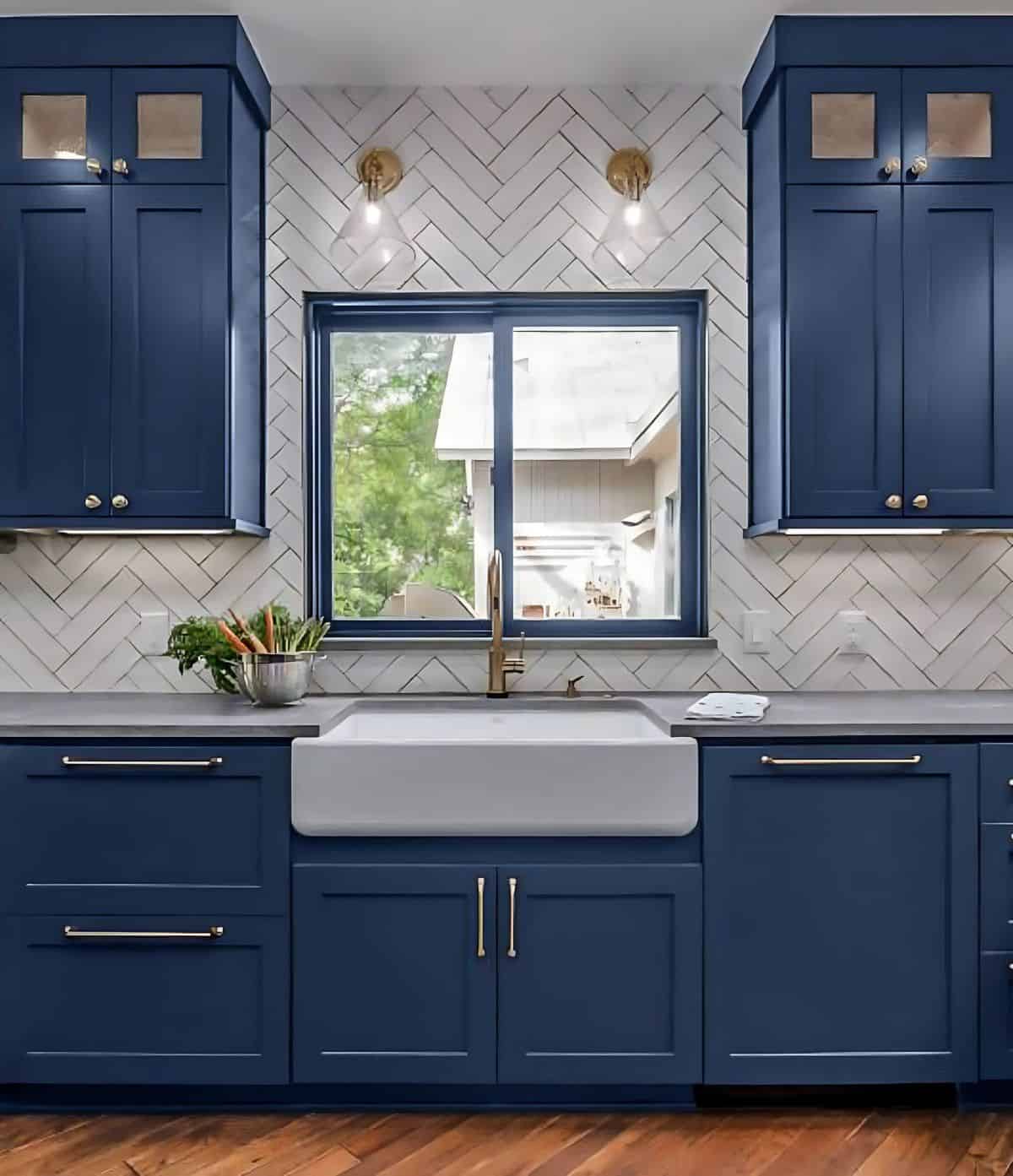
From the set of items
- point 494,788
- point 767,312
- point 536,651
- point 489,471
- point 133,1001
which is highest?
point 767,312

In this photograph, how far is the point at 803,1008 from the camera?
6.75 feet

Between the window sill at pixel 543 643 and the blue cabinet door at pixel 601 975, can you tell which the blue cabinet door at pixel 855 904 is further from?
the window sill at pixel 543 643

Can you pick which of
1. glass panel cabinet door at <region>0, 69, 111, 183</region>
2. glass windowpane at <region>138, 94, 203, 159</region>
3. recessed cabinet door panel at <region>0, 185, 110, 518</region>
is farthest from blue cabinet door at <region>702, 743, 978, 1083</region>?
glass panel cabinet door at <region>0, 69, 111, 183</region>

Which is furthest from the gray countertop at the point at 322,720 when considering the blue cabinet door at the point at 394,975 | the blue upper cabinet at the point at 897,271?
the blue upper cabinet at the point at 897,271

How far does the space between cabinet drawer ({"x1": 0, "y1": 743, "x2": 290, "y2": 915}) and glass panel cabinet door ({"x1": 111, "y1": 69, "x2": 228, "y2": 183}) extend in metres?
1.47

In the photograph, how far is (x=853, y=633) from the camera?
8.67 ft

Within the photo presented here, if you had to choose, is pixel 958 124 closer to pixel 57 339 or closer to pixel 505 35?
pixel 505 35

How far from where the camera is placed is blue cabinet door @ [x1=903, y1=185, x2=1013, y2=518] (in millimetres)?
2324

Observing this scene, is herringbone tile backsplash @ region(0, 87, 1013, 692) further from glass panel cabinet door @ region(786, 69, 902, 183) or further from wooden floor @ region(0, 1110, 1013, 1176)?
wooden floor @ region(0, 1110, 1013, 1176)

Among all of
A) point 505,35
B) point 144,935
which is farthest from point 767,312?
point 144,935

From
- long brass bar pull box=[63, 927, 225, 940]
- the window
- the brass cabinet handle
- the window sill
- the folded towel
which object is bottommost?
long brass bar pull box=[63, 927, 225, 940]

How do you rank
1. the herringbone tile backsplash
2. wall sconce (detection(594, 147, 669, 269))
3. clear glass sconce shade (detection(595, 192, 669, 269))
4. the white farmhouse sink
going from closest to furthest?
the white farmhouse sink < clear glass sconce shade (detection(595, 192, 669, 269)) < wall sconce (detection(594, 147, 669, 269)) < the herringbone tile backsplash

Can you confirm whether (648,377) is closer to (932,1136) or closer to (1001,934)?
(1001,934)

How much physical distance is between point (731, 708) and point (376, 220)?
1.60 m
